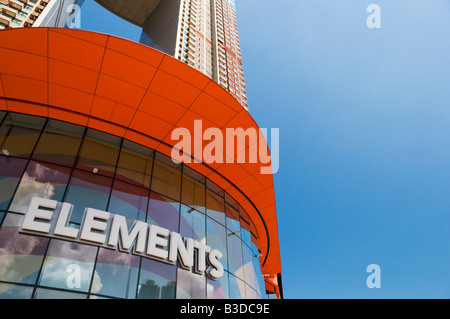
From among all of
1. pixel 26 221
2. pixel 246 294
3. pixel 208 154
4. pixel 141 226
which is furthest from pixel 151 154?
pixel 246 294

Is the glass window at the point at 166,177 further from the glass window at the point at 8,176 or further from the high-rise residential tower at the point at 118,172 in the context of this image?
the glass window at the point at 8,176

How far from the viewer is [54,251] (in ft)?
23.7

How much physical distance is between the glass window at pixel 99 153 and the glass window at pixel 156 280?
3459 mm

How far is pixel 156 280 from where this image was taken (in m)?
8.16

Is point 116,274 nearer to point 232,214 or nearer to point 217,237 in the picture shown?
point 217,237

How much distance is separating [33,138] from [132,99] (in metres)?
3.54

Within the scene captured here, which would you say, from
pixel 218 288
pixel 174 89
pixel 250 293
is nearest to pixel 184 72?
pixel 174 89

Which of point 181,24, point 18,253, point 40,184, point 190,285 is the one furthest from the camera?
point 181,24

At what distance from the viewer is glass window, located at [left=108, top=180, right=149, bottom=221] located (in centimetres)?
881

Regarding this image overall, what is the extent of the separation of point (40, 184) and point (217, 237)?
250 inches

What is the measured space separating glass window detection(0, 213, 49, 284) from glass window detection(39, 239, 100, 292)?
212mm

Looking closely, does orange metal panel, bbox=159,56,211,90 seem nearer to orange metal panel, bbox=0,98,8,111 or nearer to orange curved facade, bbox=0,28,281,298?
orange curved facade, bbox=0,28,281,298

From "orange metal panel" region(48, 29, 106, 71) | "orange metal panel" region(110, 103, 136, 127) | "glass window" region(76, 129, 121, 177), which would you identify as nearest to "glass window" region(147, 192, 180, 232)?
"glass window" region(76, 129, 121, 177)

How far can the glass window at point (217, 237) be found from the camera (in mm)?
10337
